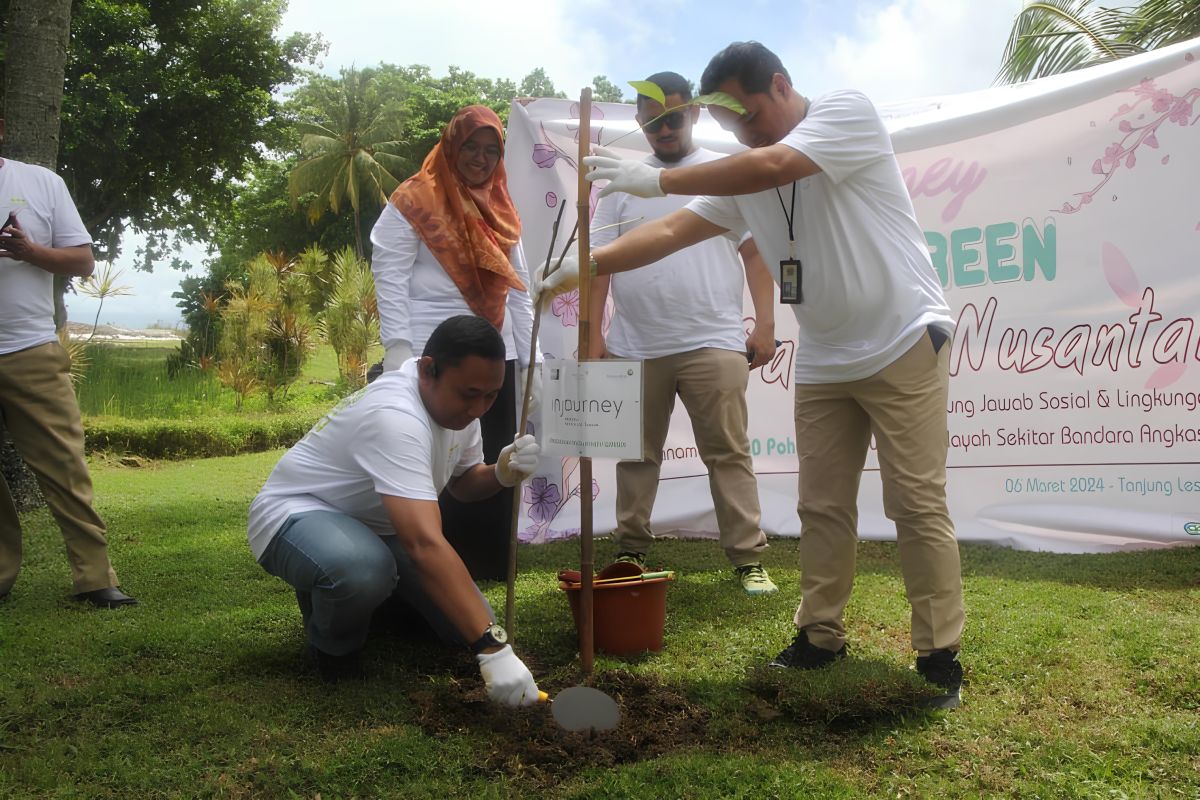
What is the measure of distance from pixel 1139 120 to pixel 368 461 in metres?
3.76

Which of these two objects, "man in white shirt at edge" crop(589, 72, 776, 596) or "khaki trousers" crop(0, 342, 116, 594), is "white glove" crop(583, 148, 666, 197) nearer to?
"man in white shirt at edge" crop(589, 72, 776, 596)

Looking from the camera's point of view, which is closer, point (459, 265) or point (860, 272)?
point (860, 272)

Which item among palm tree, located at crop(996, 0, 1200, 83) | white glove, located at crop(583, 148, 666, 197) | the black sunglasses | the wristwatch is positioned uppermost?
palm tree, located at crop(996, 0, 1200, 83)

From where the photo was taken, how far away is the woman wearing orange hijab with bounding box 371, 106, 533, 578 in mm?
3523

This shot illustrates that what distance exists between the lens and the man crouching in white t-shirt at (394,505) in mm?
2230

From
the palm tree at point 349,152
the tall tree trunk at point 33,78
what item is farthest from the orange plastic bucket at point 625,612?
the palm tree at point 349,152

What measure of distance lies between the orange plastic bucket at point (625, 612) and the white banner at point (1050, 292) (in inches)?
71.6

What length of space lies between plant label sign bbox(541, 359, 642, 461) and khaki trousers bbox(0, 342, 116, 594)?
189cm

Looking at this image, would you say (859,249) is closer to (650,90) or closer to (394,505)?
(650,90)

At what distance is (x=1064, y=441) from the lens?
4387mm

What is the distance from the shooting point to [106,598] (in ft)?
11.2

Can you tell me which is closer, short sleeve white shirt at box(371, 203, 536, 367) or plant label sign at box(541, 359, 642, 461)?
plant label sign at box(541, 359, 642, 461)

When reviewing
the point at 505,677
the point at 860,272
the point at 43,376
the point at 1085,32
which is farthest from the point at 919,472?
the point at 1085,32

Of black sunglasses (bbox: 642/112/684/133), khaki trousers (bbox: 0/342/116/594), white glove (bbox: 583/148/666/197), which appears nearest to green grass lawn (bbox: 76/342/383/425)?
khaki trousers (bbox: 0/342/116/594)
